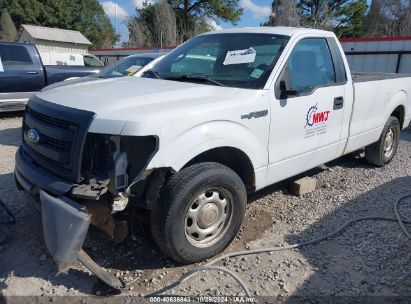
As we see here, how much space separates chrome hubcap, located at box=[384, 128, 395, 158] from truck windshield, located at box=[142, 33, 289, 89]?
9.63 ft

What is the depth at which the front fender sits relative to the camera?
2768 mm

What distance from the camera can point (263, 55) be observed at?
3725 mm

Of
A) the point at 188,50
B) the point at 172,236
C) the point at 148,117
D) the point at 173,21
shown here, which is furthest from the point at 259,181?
the point at 173,21

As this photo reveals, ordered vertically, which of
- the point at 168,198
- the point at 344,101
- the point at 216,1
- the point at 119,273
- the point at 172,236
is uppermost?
the point at 216,1

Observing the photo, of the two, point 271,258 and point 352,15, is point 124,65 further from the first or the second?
point 352,15

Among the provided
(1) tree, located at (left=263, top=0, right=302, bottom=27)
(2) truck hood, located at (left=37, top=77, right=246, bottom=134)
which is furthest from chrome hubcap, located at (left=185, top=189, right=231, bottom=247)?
(1) tree, located at (left=263, top=0, right=302, bottom=27)

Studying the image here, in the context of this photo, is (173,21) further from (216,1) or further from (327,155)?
(327,155)

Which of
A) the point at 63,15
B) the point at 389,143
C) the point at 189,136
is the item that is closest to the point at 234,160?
the point at 189,136

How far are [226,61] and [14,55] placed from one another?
7.45m

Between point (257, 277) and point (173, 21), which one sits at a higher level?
point (173, 21)

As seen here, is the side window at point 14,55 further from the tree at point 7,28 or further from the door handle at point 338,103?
the tree at point 7,28

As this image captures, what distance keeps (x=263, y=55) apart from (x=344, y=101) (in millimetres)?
1291

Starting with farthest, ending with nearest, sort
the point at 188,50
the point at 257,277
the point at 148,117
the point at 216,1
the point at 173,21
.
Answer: the point at 216,1 < the point at 173,21 < the point at 188,50 < the point at 257,277 < the point at 148,117

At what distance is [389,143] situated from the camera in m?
6.00
